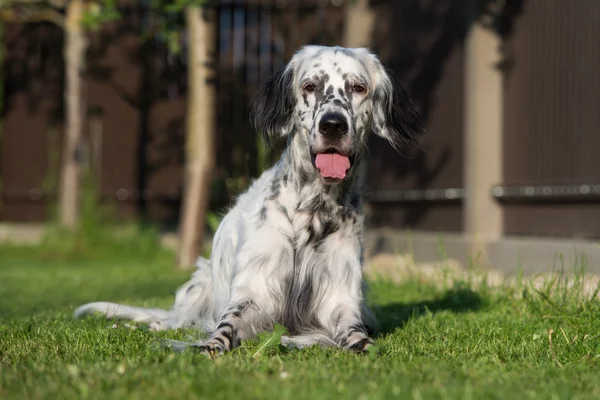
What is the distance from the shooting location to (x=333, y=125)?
13.2ft

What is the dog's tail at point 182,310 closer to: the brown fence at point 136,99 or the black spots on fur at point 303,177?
the black spots on fur at point 303,177

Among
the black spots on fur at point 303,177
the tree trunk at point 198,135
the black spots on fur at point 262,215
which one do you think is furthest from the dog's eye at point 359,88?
the tree trunk at point 198,135

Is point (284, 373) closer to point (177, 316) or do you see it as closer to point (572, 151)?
point (177, 316)

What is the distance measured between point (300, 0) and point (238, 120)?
187 centimetres

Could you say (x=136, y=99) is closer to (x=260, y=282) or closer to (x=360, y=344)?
(x=260, y=282)

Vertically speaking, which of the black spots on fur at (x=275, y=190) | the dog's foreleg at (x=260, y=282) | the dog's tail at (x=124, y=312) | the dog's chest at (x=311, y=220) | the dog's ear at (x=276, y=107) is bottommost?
the dog's tail at (x=124, y=312)

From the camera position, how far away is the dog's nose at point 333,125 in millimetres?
4004

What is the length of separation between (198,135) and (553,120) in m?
3.69

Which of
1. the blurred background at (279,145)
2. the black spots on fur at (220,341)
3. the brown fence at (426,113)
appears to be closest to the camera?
the black spots on fur at (220,341)

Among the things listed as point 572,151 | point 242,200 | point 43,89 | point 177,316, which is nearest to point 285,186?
point 242,200

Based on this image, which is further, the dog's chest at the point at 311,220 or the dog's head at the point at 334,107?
the dog's chest at the point at 311,220

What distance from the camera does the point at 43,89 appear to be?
14055 millimetres

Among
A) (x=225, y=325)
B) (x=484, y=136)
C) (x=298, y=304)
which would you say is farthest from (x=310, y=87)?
(x=484, y=136)

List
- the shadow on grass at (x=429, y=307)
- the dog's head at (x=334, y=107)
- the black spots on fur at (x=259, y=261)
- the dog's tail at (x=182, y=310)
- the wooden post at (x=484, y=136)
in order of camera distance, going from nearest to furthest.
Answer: the dog's head at (x=334, y=107) → the black spots on fur at (x=259, y=261) → the dog's tail at (x=182, y=310) → the shadow on grass at (x=429, y=307) → the wooden post at (x=484, y=136)
